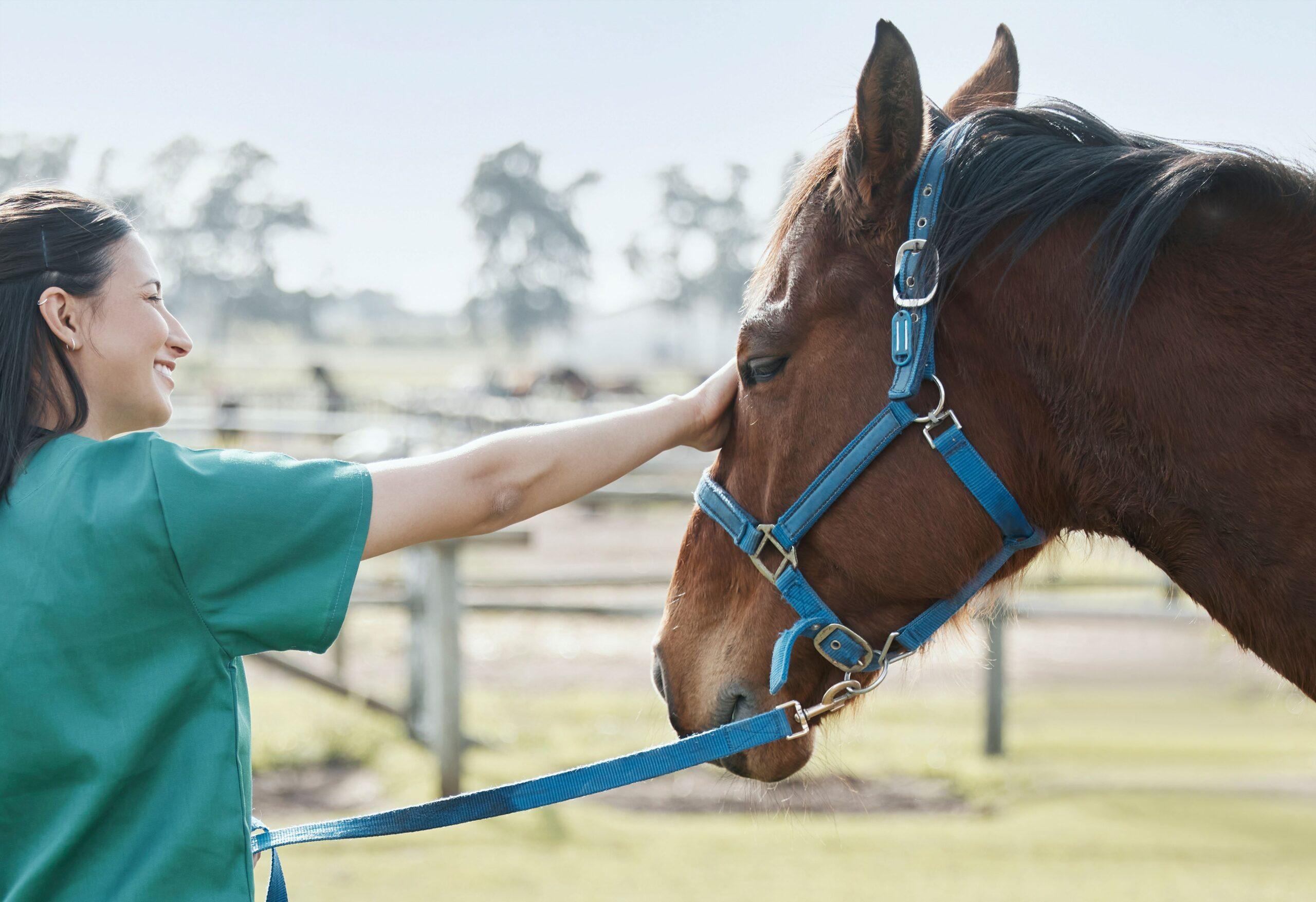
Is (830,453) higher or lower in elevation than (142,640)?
higher

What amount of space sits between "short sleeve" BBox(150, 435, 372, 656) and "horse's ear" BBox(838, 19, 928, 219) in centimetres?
93

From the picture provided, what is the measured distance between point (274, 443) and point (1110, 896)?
44.0ft

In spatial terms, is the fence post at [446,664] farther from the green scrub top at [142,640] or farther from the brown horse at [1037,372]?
the green scrub top at [142,640]

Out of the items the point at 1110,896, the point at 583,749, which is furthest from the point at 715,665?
the point at 583,749

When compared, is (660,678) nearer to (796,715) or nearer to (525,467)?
(796,715)

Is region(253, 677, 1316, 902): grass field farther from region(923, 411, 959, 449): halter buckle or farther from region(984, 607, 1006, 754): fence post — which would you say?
region(923, 411, 959, 449): halter buckle

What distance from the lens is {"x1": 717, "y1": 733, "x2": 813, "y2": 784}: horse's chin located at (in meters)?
1.85

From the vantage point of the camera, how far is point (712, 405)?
1.88 meters

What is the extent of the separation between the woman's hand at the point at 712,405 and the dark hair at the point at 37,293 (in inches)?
39.6

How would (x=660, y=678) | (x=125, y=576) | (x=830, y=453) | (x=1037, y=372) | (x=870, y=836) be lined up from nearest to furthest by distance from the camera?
1. (x=125, y=576)
2. (x=1037, y=372)
3. (x=830, y=453)
4. (x=660, y=678)
5. (x=870, y=836)

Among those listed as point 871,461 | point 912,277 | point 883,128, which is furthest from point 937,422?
point 883,128

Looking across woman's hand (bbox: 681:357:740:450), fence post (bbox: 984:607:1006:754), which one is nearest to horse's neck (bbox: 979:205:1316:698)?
woman's hand (bbox: 681:357:740:450)

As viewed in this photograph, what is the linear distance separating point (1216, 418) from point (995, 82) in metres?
0.88

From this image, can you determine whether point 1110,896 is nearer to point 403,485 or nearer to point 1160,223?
point 1160,223
